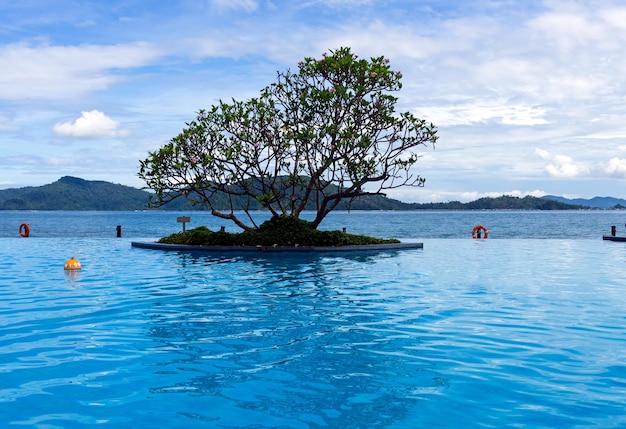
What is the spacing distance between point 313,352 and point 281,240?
877 inches

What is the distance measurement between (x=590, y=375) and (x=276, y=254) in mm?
22452

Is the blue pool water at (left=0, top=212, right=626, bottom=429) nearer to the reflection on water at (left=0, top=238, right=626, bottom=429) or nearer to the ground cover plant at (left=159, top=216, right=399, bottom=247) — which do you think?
the reflection on water at (left=0, top=238, right=626, bottom=429)

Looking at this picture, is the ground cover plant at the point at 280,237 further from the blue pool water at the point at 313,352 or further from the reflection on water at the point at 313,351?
the blue pool water at the point at 313,352

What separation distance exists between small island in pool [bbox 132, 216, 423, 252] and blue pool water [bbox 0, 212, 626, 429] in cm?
1159

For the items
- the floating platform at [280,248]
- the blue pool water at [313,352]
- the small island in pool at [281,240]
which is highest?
the small island in pool at [281,240]

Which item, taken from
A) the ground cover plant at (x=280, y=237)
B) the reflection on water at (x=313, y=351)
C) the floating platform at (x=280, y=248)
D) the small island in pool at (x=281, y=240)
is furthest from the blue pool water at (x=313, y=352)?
the ground cover plant at (x=280, y=237)

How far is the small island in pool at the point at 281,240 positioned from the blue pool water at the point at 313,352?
38.0 feet

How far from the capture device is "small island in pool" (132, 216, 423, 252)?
3169cm

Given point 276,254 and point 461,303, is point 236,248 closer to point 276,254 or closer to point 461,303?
point 276,254

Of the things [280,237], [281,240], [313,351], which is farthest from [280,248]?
[313,351]

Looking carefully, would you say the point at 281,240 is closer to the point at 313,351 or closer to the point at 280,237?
the point at 280,237

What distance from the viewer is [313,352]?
9773mm

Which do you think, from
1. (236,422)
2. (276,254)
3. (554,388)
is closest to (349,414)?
(236,422)

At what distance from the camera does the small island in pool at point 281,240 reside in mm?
31688
